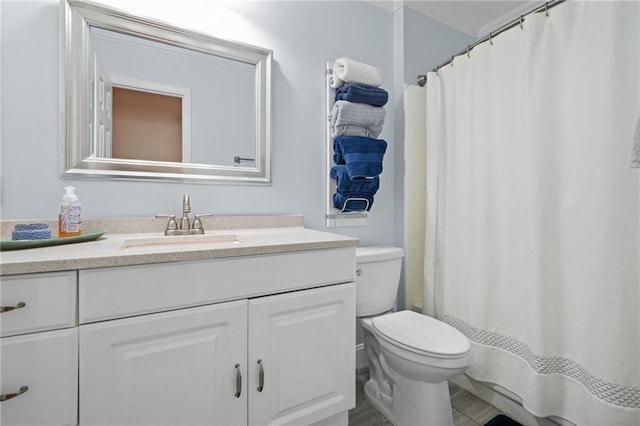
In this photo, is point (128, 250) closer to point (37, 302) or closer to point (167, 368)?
point (37, 302)

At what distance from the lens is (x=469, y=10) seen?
6.73 feet

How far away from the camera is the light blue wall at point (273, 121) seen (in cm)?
114

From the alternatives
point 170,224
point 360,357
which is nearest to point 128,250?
point 170,224

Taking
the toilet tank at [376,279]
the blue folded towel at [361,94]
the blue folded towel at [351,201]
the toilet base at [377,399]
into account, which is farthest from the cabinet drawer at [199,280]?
the blue folded towel at [361,94]

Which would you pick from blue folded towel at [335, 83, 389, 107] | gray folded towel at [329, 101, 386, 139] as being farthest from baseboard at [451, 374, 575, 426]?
blue folded towel at [335, 83, 389, 107]

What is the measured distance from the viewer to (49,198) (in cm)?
119

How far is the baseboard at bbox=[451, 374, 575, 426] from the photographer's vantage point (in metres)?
1.34

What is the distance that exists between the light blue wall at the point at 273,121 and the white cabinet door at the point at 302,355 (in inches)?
25.0

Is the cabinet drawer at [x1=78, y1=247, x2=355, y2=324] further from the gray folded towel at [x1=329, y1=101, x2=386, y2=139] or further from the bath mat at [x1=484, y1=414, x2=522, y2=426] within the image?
the bath mat at [x1=484, y1=414, x2=522, y2=426]

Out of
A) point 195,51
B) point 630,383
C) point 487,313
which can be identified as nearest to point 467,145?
point 487,313

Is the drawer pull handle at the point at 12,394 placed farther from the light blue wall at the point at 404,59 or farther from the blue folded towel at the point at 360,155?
the light blue wall at the point at 404,59

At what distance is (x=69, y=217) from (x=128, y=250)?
335 millimetres

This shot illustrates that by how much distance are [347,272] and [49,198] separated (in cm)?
120

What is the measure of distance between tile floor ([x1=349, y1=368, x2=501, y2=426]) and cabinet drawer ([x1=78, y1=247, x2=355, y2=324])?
785mm
